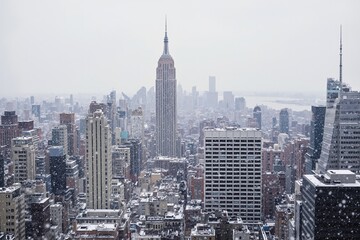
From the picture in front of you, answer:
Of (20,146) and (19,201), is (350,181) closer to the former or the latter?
(19,201)

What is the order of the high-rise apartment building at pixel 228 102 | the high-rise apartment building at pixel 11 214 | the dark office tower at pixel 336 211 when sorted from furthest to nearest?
1. the high-rise apartment building at pixel 228 102
2. the high-rise apartment building at pixel 11 214
3. the dark office tower at pixel 336 211


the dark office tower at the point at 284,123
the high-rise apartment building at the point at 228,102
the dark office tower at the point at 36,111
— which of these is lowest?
the dark office tower at the point at 284,123

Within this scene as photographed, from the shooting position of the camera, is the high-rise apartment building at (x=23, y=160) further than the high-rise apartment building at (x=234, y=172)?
Yes

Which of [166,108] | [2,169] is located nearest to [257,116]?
[166,108]

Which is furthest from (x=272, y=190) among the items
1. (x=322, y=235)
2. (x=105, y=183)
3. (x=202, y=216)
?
(x=322, y=235)

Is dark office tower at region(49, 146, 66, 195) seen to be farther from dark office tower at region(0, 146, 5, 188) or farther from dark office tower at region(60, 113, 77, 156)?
dark office tower at region(60, 113, 77, 156)

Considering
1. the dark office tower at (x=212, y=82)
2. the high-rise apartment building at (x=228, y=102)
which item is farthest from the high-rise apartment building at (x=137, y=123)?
the dark office tower at (x=212, y=82)

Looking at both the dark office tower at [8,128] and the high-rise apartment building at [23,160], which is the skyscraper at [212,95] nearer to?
the high-rise apartment building at [23,160]

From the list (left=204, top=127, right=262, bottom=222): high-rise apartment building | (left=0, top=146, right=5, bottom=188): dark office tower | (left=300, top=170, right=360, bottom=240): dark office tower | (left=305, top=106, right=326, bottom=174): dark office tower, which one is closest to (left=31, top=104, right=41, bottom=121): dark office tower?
(left=0, top=146, right=5, bottom=188): dark office tower
